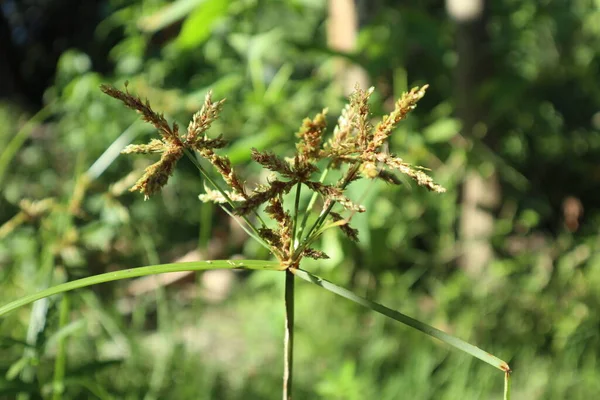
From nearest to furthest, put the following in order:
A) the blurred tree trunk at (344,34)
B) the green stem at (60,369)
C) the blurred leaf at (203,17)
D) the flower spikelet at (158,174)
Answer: the flower spikelet at (158,174) < the green stem at (60,369) < the blurred leaf at (203,17) < the blurred tree trunk at (344,34)

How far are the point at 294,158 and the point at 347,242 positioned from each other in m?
0.82

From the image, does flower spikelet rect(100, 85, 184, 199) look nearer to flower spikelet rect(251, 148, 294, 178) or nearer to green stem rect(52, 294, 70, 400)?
flower spikelet rect(251, 148, 294, 178)

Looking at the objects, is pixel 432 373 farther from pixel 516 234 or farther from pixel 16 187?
pixel 16 187

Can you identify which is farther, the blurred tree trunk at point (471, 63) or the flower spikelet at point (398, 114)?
the blurred tree trunk at point (471, 63)

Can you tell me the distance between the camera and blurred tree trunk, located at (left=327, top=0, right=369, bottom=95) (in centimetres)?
137

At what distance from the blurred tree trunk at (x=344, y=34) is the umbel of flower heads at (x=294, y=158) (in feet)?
3.27

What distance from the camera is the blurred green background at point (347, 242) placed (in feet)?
3.59

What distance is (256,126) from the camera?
1.24 m

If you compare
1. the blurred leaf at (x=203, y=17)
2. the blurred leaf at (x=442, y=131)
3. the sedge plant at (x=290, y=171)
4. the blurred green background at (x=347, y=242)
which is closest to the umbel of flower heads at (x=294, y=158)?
the sedge plant at (x=290, y=171)

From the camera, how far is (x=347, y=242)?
117 cm

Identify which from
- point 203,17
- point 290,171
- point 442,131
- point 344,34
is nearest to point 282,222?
point 290,171

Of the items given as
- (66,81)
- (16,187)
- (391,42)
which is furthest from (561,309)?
(16,187)

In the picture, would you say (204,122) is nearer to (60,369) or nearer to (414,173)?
(414,173)

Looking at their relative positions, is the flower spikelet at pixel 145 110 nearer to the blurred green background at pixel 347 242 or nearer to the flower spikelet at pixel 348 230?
the flower spikelet at pixel 348 230
